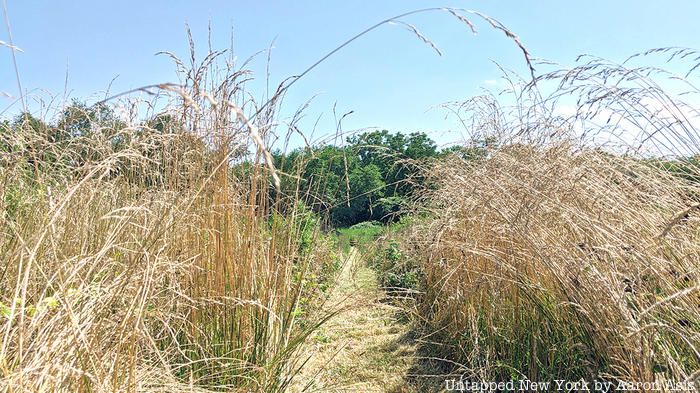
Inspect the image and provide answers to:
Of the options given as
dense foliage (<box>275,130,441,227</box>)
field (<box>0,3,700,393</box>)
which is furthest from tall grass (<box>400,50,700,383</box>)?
dense foliage (<box>275,130,441,227</box>)

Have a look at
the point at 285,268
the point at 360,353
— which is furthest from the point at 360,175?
the point at 285,268

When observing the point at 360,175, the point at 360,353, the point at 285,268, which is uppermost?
the point at 360,175

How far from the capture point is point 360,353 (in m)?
3.43

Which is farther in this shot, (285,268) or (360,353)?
(360,353)

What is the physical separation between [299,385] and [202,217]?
1193 mm

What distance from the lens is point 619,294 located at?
1483mm

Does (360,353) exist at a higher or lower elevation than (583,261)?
lower

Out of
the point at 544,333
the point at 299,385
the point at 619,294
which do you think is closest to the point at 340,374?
Result: the point at 299,385

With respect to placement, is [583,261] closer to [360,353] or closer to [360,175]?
[360,353]

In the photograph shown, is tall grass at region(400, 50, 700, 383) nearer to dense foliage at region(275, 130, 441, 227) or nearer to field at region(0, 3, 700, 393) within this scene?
field at region(0, 3, 700, 393)

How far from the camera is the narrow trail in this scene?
2684 mm

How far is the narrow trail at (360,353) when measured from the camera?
8.80 feet

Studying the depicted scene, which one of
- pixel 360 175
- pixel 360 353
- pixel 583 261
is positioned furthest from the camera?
pixel 360 175

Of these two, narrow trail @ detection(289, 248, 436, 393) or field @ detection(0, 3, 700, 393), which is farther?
narrow trail @ detection(289, 248, 436, 393)
